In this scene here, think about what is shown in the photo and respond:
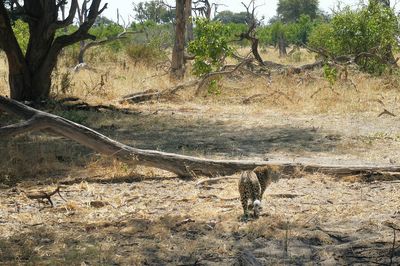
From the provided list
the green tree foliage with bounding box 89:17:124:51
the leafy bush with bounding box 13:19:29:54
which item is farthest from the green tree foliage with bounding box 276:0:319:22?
the leafy bush with bounding box 13:19:29:54

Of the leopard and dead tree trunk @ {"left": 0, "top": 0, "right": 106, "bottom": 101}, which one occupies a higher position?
dead tree trunk @ {"left": 0, "top": 0, "right": 106, "bottom": 101}

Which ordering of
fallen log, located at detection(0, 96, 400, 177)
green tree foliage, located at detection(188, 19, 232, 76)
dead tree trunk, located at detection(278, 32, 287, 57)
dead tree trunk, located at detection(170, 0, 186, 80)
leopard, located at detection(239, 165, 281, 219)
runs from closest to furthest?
leopard, located at detection(239, 165, 281, 219) < fallen log, located at detection(0, 96, 400, 177) < green tree foliage, located at detection(188, 19, 232, 76) < dead tree trunk, located at detection(170, 0, 186, 80) < dead tree trunk, located at detection(278, 32, 287, 57)

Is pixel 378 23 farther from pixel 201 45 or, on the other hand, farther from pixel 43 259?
pixel 43 259

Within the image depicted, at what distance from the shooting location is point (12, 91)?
1186 cm

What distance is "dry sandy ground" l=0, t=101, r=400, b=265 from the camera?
417 centimetres

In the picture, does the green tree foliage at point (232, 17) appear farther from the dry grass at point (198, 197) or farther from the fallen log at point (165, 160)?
the fallen log at point (165, 160)

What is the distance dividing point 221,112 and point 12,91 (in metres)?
4.18

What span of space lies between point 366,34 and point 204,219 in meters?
12.7

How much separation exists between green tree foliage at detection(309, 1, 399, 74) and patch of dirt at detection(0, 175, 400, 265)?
35.5ft

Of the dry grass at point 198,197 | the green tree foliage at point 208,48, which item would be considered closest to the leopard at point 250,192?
the dry grass at point 198,197

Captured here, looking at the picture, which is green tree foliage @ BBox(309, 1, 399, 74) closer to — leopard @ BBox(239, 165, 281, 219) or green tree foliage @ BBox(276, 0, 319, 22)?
leopard @ BBox(239, 165, 281, 219)

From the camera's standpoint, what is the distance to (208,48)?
551 inches

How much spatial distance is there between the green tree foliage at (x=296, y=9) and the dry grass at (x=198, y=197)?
41.0m

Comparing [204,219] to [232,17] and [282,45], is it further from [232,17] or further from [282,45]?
[232,17]
